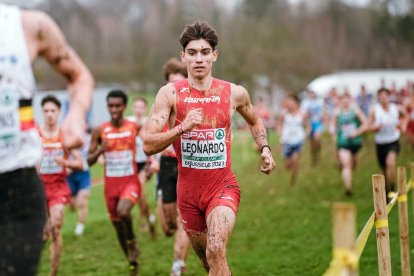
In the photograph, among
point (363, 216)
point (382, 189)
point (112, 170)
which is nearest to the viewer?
point (382, 189)

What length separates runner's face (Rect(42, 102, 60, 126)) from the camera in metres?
8.48

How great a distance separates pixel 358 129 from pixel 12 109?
430 inches

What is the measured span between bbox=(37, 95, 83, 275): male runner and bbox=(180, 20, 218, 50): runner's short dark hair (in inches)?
87.0

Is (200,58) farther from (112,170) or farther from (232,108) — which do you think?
(112,170)

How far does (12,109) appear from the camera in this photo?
3.07 meters

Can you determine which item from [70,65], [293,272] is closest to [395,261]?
[293,272]

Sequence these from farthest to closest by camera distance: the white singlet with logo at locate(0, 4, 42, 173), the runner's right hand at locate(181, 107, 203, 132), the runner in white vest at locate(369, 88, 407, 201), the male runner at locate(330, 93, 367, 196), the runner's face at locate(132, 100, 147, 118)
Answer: the male runner at locate(330, 93, 367, 196), the runner in white vest at locate(369, 88, 407, 201), the runner's face at locate(132, 100, 147, 118), the runner's right hand at locate(181, 107, 203, 132), the white singlet with logo at locate(0, 4, 42, 173)

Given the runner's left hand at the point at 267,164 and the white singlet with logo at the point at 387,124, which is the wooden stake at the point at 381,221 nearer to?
the runner's left hand at the point at 267,164

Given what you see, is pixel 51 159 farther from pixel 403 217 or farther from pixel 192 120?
pixel 403 217

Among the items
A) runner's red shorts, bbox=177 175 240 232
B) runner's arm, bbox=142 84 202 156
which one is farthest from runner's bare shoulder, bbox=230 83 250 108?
runner's red shorts, bbox=177 175 240 232

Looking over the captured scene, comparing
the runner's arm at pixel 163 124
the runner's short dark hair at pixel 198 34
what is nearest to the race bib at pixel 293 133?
the runner's short dark hair at pixel 198 34

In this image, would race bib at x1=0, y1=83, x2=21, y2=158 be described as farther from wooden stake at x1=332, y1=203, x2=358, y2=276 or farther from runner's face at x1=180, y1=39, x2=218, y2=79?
runner's face at x1=180, y1=39, x2=218, y2=79

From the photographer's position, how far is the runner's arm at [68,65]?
10.0 feet

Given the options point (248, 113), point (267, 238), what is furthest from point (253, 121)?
point (267, 238)
